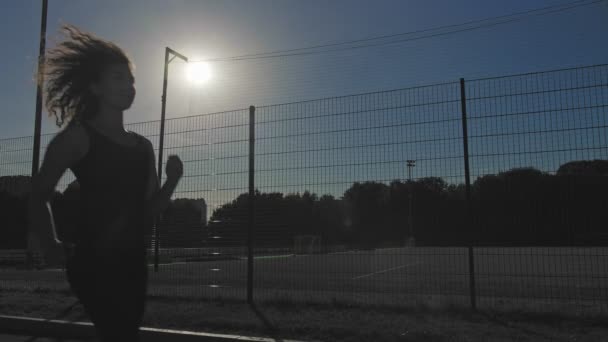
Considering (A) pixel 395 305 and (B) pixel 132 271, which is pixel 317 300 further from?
(B) pixel 132 271

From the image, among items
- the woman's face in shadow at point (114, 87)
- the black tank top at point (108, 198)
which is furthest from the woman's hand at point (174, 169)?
the woman's face in shadow at point (114, 87)

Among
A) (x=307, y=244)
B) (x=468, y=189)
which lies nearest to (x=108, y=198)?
(x=468, y=189)

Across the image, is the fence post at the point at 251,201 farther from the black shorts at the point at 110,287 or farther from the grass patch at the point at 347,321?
the black shorts at the point at 110,287

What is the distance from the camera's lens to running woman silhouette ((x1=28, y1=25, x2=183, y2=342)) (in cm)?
194

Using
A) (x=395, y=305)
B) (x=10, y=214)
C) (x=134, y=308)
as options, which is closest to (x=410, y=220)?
(x=395, y=305)

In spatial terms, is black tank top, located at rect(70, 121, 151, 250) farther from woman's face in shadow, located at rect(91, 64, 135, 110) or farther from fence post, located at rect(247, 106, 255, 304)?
fence post, located at rect(247, 106, 255, 304)

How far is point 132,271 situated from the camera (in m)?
2.03

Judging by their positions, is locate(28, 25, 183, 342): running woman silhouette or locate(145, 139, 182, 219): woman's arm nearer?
locate(28, 25, 183, 342): running woman silhouette

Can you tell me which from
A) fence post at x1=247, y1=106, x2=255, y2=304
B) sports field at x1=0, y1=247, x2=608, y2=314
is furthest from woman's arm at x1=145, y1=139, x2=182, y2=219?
fence post at x1=247, y1=106, x2=255, y2=304

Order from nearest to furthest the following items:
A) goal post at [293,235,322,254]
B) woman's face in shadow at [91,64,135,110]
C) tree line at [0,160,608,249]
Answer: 1. woman's face in shadow at [91,64,135,110]
2. tree line at [0,160,608,249]
3. goal post at [293,235,322,254]

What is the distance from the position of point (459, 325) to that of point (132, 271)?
15.5ft

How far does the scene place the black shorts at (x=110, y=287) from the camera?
194 centimetres

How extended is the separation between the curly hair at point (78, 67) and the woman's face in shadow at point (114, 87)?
0.07ft

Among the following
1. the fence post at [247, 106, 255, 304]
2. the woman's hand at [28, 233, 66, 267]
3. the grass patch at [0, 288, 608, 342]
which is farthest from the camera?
the fence post at [247, 106, 255, 304]
